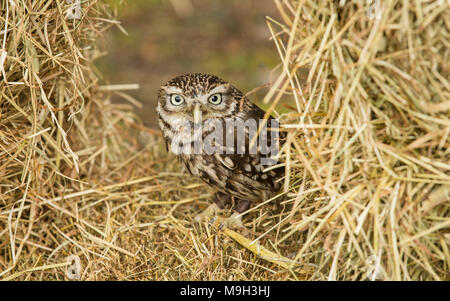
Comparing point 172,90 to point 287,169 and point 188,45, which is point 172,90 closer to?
point 287,169

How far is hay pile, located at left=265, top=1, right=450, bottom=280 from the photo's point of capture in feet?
7.41

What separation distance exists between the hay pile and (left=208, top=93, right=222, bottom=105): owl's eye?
790 millimetres

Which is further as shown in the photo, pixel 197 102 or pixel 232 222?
pixel 232 222

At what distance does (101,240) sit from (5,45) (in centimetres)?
128

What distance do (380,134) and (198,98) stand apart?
3.82ft

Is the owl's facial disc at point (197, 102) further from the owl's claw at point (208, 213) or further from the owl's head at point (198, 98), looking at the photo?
the owl's claw at point (208, 213)

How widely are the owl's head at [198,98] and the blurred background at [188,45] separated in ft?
6.77

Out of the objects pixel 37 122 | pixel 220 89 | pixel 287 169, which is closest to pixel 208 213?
pixel 220 89

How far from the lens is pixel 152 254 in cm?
311

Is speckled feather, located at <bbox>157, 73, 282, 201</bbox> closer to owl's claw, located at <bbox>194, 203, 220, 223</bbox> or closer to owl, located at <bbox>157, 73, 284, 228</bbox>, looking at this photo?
owl, located at <bbox>157, 73, 284, 228</bbox>

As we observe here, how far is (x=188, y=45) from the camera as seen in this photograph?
7.06 m

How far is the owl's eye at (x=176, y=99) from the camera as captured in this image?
3230 millimetres

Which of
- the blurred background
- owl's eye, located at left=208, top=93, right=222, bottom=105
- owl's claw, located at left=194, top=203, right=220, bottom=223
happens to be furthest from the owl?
the blurred background
